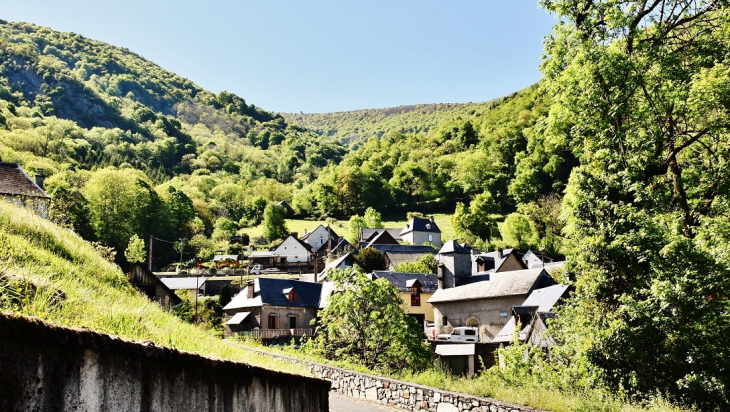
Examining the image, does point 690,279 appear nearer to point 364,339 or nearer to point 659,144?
point 659,144

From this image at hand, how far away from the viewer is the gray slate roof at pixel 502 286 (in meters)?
37.8

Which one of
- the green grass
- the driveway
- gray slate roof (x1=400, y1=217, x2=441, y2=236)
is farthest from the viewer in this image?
gray slate roof (x1=400, y1=217, x2=441, y2=236)

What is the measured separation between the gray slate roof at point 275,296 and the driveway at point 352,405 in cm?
2661

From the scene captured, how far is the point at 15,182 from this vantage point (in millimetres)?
24969

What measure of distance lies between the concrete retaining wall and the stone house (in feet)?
267

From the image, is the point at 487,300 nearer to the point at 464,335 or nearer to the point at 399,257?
the point at 464,335

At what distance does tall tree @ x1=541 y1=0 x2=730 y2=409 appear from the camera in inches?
478

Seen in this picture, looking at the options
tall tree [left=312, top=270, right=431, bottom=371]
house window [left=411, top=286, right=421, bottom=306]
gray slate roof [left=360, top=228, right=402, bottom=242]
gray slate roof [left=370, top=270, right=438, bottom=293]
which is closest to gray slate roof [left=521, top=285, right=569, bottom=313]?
tall tree [left=312, top=270, right=431, bottom=371]

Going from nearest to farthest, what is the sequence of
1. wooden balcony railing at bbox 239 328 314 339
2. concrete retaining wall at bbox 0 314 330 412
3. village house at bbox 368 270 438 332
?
concrete retaining wall at bbox 0 314 330 412
wooden balcony railing at bbox 239 328 314 339
village house at bbox 368 270 438 332

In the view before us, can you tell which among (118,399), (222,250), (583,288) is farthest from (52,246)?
(222,250)

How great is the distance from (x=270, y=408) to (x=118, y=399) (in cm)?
293

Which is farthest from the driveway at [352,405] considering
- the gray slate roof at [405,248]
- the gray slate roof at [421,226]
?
the gray slate roof at [421,226]

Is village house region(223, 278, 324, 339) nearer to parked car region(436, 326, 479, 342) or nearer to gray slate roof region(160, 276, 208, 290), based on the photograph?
parked car region(436, 326, 479, 342)

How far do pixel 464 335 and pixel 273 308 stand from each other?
1471 cm
